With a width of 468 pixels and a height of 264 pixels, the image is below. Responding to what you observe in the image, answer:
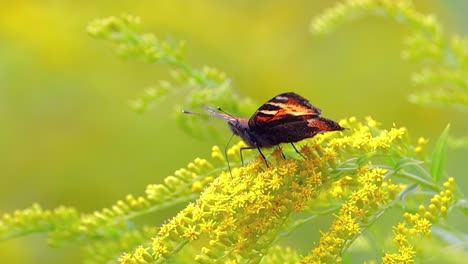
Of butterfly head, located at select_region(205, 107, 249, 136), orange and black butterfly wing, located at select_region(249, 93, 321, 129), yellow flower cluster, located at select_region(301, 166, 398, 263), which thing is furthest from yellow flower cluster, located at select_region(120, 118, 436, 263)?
butterfly head, located at select_region(205, 107, 249, 136)

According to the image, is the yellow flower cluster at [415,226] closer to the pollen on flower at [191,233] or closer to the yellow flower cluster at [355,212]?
the yellow flower cluster at [355,212]

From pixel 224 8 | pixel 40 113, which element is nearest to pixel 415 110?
pixel 224 8

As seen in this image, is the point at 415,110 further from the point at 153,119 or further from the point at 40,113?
the point at 40,113

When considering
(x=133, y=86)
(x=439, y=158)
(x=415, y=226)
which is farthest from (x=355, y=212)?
(x=133, y=86)

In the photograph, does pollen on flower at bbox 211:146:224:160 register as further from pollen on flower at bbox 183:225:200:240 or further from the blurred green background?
the blurred green background

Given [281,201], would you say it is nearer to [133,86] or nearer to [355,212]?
[355,212]

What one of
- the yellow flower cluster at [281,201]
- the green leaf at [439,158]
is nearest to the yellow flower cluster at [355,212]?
the yellow flower cluster at [281,201]

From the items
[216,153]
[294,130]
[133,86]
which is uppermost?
[133,86]
